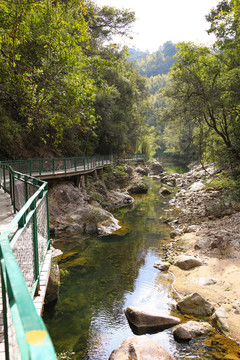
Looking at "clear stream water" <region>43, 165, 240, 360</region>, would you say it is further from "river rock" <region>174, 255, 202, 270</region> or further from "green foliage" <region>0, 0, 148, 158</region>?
"green foliage" <region>0, 0, 148, 158</region>

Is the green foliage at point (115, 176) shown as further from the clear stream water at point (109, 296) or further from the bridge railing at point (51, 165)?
the clear stream water at point (109, 296)

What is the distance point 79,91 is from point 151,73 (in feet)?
647

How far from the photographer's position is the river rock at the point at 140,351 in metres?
5.38

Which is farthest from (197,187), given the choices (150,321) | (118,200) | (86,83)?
(150,321)

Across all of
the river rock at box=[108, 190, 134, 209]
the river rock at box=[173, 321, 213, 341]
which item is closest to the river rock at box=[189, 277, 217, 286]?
the river rock at box=[173, 321, 213, 341]

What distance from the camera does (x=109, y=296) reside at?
28.6 ft

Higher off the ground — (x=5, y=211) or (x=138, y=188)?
(x=5, y=211)

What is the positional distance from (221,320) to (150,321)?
1.84m

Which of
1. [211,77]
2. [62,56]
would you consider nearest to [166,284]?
[62,56]

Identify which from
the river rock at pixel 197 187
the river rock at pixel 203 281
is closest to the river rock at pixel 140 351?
the river rock at pixel 203 281

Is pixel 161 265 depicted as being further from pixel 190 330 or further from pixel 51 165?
pixel 51 165

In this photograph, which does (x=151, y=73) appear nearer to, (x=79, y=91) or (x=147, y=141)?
(x=147, y=141)

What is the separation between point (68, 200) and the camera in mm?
17062

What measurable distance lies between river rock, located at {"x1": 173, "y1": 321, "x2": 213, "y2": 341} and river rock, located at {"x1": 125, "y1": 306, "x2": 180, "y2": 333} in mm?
377
